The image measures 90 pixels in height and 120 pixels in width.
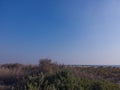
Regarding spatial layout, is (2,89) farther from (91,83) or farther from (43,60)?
(43,60)

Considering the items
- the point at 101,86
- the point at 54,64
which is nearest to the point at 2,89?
the point at 101,86

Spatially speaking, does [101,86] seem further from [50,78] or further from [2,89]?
[2,89]

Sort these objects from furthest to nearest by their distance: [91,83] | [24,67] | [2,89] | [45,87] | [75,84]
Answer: [24,67] < [2,89] < [91,83] < [75,84] < [45,87]

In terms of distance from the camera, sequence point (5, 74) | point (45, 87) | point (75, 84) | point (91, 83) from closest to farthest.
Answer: point (45, 87) < point (75, 84) < point (91, 83) < point (5, 74)

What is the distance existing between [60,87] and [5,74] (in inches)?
721

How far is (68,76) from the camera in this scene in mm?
14961

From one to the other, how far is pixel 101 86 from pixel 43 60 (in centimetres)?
2241

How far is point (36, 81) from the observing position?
13750 mm

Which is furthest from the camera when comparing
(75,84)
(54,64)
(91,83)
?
(54,64)

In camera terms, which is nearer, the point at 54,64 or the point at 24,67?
the point at 54,64

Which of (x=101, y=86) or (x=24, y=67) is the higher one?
(x=24, y=67)

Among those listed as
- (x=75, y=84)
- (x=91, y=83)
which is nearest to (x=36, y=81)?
(x=75, y=84)

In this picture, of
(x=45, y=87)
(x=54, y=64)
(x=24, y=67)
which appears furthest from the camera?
(x=24, y=67)

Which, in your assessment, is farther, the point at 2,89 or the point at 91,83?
the point at 2,89
